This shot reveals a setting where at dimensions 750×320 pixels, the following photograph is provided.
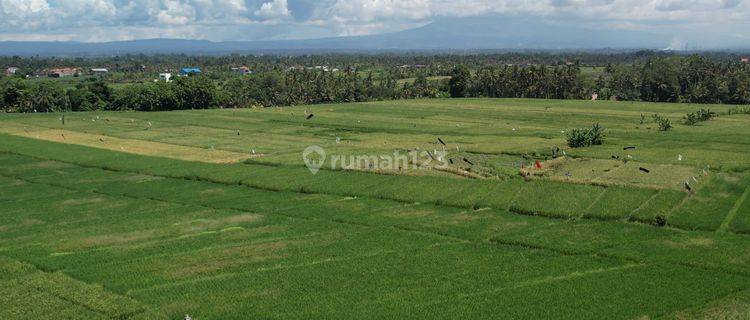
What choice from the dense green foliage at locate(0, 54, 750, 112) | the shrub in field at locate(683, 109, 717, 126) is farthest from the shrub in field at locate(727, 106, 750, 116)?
the dense green foliage at locate(0, 54, 750, 112)

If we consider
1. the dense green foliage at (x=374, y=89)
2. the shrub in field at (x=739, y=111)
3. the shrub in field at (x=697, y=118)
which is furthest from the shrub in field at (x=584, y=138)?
the dense green foliage at (x=374, y=89)

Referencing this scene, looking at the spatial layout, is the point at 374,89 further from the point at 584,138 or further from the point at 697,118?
the point at 584,138

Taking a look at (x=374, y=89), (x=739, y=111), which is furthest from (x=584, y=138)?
(x=374, y=89)

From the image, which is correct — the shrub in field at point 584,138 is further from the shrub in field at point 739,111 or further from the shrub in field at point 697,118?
the shrub in field at point 739,111

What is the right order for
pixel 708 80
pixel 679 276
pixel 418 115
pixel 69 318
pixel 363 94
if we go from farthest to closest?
pixel 363 94
pixel 708 80
pixel 418 115
pixel 679 276
pixel 69 318

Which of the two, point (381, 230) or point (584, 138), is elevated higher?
point (584, 138)

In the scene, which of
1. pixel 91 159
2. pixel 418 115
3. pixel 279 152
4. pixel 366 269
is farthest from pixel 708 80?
pixel 366 269

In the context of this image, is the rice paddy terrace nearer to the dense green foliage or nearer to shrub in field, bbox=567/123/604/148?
shrub in field, bbox=567/123/604/148

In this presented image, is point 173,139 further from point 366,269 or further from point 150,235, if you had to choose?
point 366,269
